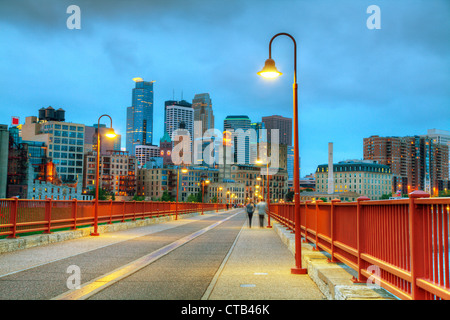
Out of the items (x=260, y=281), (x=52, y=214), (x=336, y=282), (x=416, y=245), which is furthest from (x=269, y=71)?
(x=52, y=214)

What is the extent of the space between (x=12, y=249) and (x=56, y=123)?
180 m

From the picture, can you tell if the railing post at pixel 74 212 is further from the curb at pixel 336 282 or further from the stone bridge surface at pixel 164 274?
the curb at pixel 336 282

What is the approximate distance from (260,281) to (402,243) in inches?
204

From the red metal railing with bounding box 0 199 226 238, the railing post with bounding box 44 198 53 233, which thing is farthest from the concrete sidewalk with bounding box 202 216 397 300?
the railing post with bounding box 44 198 53 233

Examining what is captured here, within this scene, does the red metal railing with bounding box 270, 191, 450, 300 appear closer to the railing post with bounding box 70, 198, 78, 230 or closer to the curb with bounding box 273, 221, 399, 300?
the curb with bounding box 273, 221, 399, 300

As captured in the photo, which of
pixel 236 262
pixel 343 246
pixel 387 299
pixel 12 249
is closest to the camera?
pixel 387 299

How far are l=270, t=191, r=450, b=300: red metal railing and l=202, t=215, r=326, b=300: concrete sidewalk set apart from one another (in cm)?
121

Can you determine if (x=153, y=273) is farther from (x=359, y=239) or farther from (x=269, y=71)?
(x=269, y=71)

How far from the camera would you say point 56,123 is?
184 metres

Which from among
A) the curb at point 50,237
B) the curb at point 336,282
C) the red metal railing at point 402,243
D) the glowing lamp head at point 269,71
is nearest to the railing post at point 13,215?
the curb at point 50,237

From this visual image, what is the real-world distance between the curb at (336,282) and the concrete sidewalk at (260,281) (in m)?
0.28
